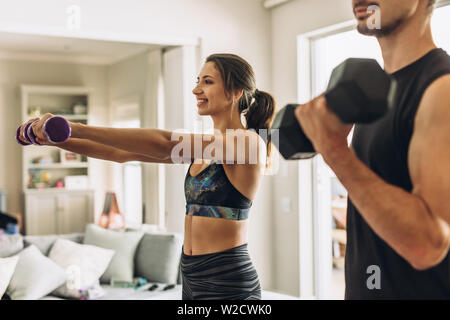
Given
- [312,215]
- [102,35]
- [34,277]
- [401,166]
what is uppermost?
[102,35]

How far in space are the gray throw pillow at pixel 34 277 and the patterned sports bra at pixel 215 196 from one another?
1.98 metres

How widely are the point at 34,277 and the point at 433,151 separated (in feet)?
9.49

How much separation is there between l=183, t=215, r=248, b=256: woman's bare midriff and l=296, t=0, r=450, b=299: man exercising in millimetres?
625

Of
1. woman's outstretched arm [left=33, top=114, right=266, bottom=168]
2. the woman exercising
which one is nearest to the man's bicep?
woman's outstretched arm [left=33, top=114, right=266, bottom=168]

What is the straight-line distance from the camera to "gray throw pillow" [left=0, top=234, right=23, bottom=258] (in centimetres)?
311

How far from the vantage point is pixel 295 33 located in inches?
148

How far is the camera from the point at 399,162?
728mm

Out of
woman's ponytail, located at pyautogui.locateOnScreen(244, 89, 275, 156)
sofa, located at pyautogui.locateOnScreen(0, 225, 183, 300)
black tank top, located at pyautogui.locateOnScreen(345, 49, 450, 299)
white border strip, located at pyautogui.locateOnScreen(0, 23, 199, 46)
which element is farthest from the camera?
sofa, located at pyautogui.locateOnScreen(0, 225, 183, 300)

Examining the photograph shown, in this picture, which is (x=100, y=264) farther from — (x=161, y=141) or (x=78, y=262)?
(x=161, y=141)

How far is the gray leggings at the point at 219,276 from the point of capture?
56.6 inches

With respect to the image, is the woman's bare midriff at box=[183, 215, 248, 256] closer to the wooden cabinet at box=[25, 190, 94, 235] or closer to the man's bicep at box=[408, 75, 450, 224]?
the man's bicep at box=[408, 75, 450, 224]

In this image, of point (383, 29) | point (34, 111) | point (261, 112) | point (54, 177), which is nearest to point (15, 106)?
point (34, 111)
